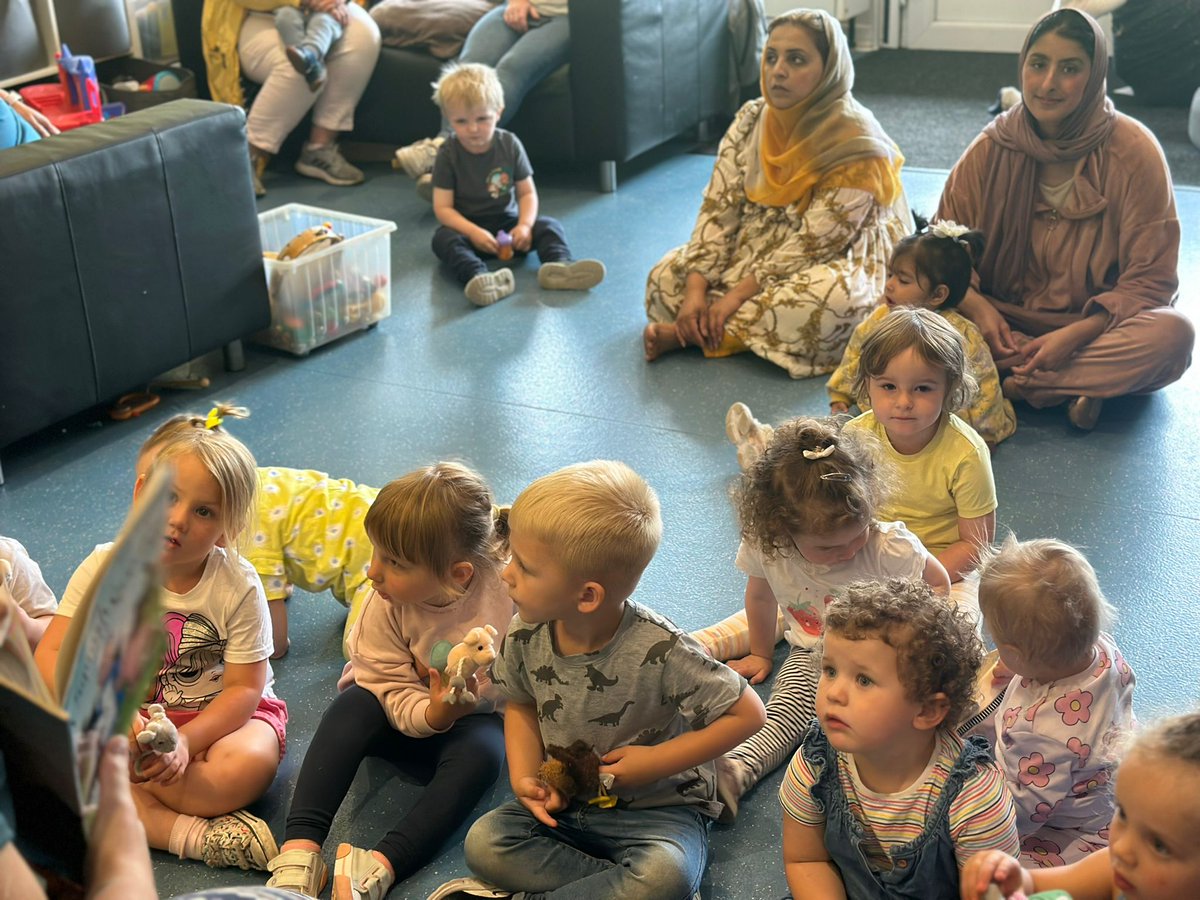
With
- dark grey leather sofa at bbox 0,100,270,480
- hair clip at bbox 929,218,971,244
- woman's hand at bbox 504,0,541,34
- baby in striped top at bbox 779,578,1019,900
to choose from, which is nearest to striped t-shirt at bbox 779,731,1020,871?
baby in striped top at bbox 779,578,1019,900

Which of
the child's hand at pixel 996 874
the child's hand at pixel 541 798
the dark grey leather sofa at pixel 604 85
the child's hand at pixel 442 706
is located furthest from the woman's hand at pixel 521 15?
the child's hand at pixel 996 874

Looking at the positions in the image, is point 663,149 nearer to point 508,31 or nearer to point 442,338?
point 508,31

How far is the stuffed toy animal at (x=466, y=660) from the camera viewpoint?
1.78 metres

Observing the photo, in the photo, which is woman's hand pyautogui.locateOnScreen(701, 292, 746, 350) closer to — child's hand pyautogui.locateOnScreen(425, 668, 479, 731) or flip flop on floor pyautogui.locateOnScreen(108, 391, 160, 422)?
flip flop on floor pyautogui.locateOnScreen(108, 391, 160, 422)

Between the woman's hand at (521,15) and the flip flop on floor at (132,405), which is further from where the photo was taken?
the woman's hand at (521,15)

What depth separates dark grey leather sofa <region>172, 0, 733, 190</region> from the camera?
4348 mm

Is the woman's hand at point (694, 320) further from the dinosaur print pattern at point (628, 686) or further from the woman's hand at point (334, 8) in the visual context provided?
the woman's hand at point (334, 8)

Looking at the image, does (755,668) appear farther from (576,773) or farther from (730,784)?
(576,773)

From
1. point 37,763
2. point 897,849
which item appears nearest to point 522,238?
point 897,849

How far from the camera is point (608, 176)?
4.55 m

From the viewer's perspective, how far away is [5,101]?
325cm

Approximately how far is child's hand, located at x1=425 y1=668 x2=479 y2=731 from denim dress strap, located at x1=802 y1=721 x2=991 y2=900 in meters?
0.52

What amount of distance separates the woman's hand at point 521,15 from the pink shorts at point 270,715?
3.16 metres

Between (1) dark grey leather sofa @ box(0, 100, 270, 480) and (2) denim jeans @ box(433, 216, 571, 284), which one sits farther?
(2) denim jeans @ box(433, 216, 571, 284)
